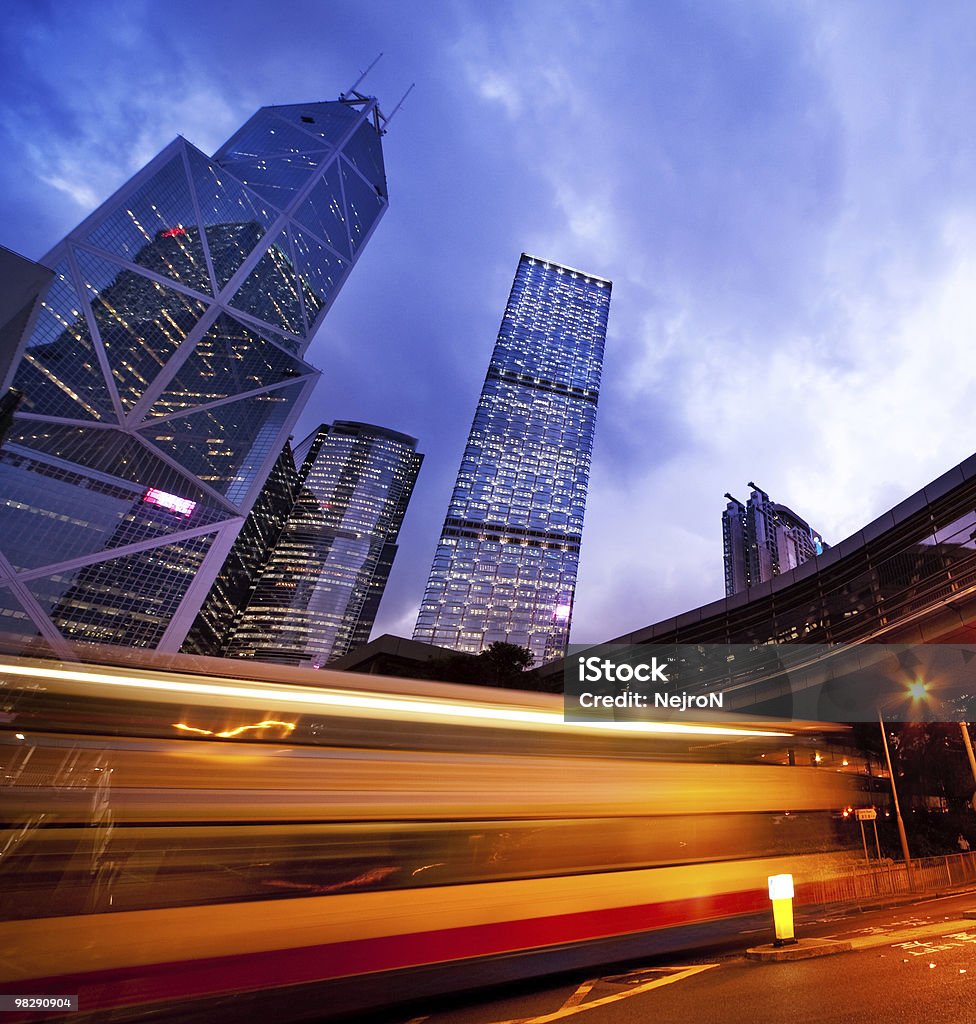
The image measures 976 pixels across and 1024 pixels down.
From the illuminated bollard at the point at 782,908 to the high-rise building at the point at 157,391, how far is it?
223 ft

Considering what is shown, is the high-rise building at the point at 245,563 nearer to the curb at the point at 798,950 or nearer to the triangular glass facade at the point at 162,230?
the triangular glass facade at the point at 162,230

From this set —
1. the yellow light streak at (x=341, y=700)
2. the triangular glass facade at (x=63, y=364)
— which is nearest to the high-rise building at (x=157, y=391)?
the triangular glass facade at (x=63, y=364)

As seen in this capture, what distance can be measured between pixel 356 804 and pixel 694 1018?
3.19m

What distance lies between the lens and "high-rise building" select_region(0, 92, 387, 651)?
5741 cm

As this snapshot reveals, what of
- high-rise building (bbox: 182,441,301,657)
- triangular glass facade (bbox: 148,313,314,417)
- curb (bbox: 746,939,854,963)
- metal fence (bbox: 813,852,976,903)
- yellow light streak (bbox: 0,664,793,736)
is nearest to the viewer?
yellow light streak (bbox: 0,664,793,736)

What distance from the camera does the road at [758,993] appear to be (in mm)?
3873

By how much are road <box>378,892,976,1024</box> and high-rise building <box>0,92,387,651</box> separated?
66795 millimetres

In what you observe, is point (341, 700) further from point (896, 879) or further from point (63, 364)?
point (63, 364)

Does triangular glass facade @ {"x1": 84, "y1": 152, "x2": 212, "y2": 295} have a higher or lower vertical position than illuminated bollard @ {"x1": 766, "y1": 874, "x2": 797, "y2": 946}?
higher

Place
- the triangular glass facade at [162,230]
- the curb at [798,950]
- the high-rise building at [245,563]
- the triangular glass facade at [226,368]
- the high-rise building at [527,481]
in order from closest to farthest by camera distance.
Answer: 1. the curb at [798,950]
2. the triangular glass facade at [162,230]
3. the triangular glass facade at [226,368]
4. the high-rise building at [527,481]
5. the high-rise building at [245,563]

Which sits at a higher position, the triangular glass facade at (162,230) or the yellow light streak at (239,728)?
the triangular glass facade at (162,230)

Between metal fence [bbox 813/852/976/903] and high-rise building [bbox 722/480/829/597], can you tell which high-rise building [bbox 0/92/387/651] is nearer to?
metal fence [bbox 813/852/976/903]

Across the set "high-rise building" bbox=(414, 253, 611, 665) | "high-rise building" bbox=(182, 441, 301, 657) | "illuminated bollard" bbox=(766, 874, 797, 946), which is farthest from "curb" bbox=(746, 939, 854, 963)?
"high-rise building" bbox=(182, 441, 301, 657)

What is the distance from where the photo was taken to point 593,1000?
4.41 m
